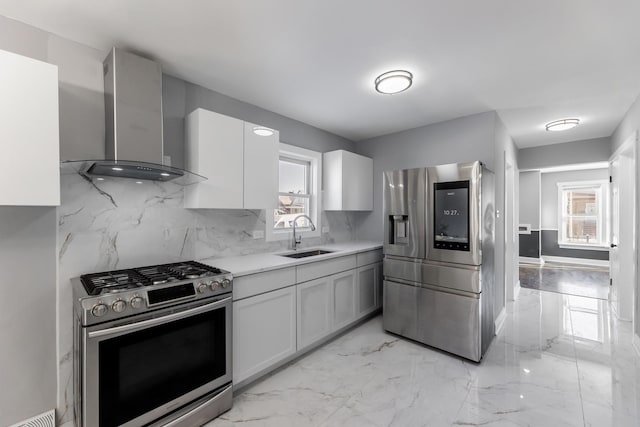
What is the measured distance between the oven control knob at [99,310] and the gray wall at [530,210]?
8265 mm

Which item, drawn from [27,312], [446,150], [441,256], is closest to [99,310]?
[27,312]

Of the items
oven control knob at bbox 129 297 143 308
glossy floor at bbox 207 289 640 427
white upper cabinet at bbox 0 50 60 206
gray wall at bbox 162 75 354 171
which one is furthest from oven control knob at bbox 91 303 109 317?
gray wall at bbox 162 75 354 171

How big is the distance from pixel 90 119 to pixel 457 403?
331cm

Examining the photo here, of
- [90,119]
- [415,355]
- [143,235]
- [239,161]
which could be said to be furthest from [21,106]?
[415,355]

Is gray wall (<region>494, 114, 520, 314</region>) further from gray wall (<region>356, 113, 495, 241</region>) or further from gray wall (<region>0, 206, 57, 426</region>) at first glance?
gray wall (<region>0, 206, 57, 426</region>)

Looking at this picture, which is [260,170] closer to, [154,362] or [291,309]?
[291,309]

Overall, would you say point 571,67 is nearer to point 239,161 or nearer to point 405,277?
point 405,277

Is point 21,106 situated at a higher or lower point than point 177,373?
higher

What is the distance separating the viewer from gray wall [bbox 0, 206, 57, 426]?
159 centimetres

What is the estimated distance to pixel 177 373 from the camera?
5.64 feet

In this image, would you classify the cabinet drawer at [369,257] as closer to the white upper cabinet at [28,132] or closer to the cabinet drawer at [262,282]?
the cabinet drawer at [262,282]

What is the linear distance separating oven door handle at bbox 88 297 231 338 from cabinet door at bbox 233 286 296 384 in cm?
24

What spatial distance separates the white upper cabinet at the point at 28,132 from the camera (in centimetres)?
131

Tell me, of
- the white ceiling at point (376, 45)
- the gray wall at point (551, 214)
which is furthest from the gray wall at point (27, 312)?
the gray wall at point (551, 214)
